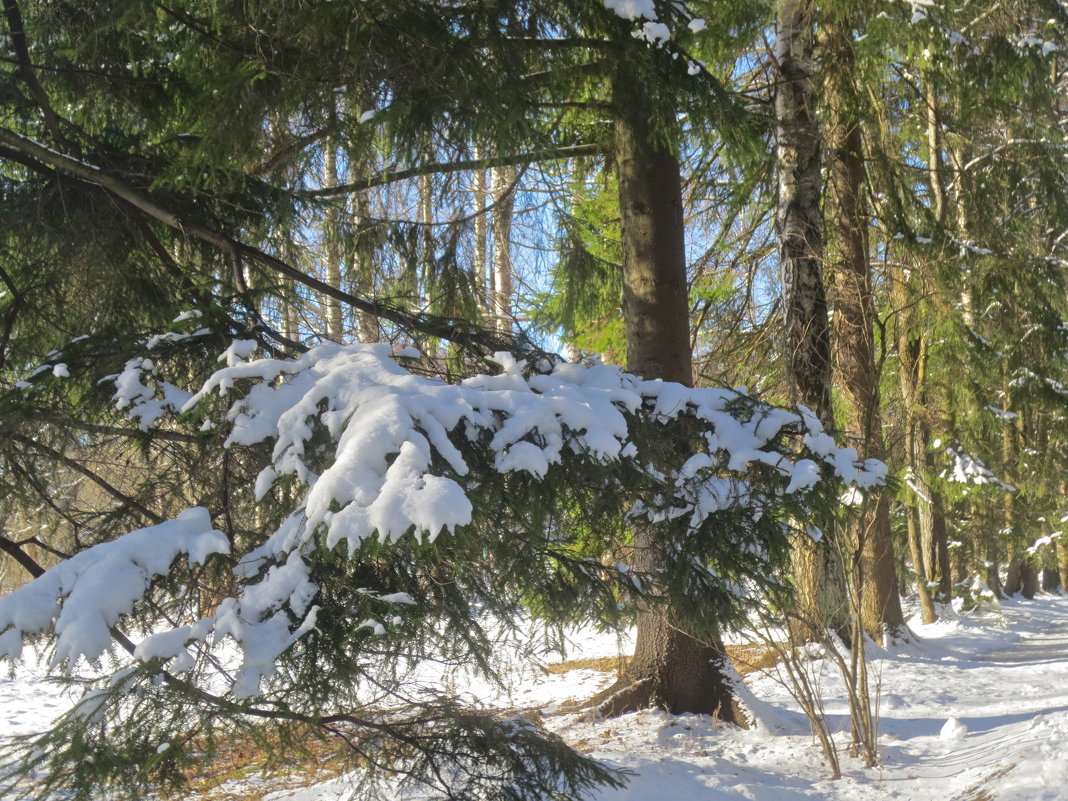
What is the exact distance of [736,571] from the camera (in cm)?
345

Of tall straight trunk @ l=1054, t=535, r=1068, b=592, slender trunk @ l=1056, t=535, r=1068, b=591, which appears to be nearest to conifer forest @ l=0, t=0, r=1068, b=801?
tall straight trunk @ l=1054, t=535, r=1068, b=592

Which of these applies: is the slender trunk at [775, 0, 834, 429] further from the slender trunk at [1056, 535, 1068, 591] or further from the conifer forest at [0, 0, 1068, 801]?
the slender trunk at [1056, 535, 1068, 591]

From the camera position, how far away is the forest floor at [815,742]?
4.56m

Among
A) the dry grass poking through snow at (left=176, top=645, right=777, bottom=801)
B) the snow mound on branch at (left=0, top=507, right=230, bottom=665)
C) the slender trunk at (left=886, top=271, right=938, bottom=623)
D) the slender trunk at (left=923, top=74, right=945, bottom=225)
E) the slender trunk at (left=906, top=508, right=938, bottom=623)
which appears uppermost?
the slender trunk at (left=923, top=74, right=945, bottom=225)

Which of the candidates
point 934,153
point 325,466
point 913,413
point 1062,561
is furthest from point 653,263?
point 1062,561

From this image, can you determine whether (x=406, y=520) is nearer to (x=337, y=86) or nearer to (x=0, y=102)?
(x=337, y=86)

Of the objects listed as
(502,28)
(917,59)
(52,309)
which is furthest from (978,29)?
(52,309)

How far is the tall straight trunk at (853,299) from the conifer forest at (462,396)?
6 cm

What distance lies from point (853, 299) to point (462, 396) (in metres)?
5.23

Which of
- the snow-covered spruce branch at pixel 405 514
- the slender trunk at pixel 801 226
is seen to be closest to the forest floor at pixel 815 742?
the snow-covered spruce branch at pixel 405 514

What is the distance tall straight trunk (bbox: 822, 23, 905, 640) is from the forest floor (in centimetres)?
73

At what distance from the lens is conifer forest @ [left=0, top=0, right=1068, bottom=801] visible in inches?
95.8

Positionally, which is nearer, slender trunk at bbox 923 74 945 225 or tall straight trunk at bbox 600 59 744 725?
tall straight trunk at bbox 600 59 744 725

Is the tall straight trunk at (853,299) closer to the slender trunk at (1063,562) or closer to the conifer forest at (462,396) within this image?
the conifer forest at (462,396)
